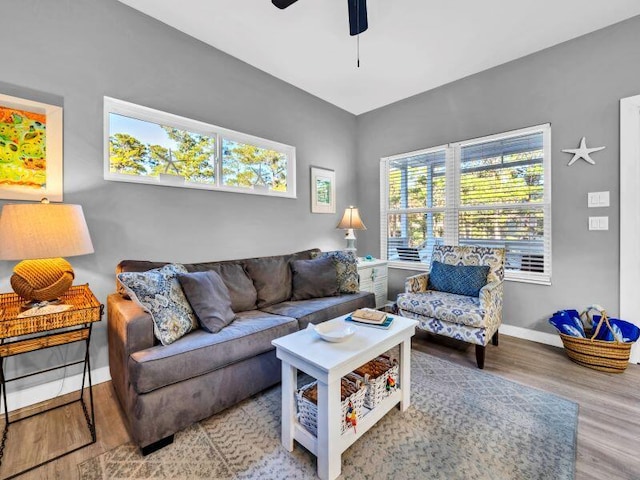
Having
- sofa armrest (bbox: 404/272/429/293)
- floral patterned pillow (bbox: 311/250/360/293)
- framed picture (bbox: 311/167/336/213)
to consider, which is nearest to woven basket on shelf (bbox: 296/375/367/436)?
floral patterned pillow (bbox: 311/250/360/293)

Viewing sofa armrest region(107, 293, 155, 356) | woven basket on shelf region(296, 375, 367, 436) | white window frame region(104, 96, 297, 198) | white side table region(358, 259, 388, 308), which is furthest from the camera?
white side table region(358, 259, 388, 308)

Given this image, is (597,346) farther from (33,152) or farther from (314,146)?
(33,152)

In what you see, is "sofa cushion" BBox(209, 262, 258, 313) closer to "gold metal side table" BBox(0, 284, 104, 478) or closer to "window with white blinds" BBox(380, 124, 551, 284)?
"gold metal side table" BBox(0, 284, 104, 478)

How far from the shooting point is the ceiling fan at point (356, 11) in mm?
1713

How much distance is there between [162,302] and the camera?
1722 millimetres

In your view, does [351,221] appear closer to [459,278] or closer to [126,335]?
[459,278]

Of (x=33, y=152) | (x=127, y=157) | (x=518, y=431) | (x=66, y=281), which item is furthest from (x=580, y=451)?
(x=33, y=152)

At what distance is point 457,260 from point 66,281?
3.13m

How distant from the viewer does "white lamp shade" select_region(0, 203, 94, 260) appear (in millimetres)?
1457

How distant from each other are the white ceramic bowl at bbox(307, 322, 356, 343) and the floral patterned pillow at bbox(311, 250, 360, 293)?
1156mm

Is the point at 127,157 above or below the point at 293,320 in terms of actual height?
above

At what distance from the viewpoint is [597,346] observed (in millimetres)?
2264

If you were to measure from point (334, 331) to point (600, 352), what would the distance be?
220cm

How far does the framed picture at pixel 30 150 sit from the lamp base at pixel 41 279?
50 centimetres
